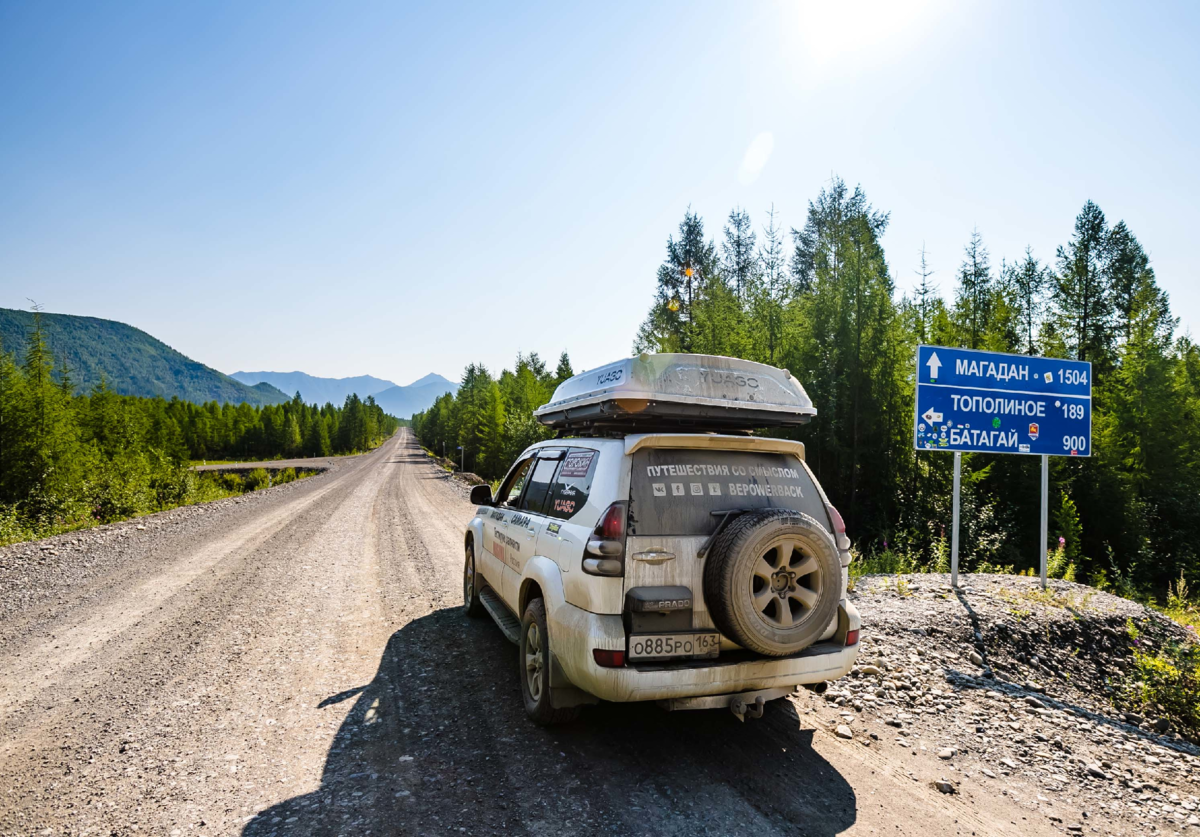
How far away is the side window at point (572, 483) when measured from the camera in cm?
395

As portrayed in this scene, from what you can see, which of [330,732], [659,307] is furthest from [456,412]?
[330,732]

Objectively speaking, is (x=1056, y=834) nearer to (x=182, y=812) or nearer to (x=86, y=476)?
(x=182, y=812)

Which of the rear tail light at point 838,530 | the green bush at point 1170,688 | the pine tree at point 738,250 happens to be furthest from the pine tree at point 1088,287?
the rear tail light at point 838,530

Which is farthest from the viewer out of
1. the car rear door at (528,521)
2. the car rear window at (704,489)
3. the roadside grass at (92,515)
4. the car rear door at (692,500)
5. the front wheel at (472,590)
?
the roadside grass at (92,515)

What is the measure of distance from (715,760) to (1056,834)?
179 centimetres

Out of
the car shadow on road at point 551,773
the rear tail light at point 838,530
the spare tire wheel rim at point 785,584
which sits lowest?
the car shadow on road at point 551,773

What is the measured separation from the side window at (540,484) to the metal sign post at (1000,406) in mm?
5565

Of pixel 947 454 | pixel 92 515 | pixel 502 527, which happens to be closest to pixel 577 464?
pixel 502 527

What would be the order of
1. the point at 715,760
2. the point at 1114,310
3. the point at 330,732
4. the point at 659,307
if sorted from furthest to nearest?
the point at 659,307 < the point at 1114,310 < the point at 330,732 < the point at 715,760

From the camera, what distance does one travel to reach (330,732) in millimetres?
3967

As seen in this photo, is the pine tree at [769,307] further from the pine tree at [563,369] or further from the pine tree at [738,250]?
the pine tree at [563,369]

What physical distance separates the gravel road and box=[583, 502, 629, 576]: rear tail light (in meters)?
1.24

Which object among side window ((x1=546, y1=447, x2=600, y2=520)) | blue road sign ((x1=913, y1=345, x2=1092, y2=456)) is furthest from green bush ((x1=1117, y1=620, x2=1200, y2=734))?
side window ((x1=546, y1=447, x2=600, y2=520))

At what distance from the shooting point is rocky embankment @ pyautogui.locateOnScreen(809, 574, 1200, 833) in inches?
138
